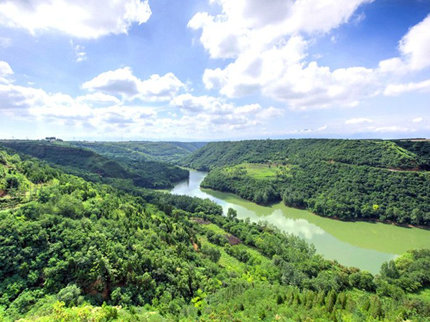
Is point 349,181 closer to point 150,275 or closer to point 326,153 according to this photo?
point 326,153

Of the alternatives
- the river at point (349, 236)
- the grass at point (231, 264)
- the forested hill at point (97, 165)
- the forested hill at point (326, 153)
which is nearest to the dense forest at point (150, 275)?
the grass at point (231, 264)

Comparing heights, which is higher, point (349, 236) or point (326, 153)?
point (326, 153)

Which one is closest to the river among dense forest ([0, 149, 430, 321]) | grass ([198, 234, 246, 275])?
dense forest ([0, 149, 430, 321])

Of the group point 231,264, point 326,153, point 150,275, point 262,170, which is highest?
point 326,153

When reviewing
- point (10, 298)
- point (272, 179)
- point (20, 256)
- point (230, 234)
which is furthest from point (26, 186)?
point (272, 179)

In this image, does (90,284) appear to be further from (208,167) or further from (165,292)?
(208,167)

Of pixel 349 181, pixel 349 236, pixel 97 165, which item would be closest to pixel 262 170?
pixel 349 181

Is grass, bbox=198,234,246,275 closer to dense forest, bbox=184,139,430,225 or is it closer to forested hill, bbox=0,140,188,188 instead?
dense forest, bbox=184,139,430,225

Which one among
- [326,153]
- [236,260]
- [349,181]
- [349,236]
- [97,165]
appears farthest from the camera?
[97,165]
